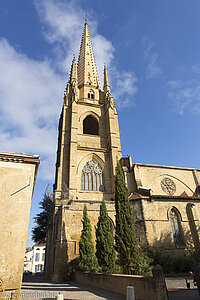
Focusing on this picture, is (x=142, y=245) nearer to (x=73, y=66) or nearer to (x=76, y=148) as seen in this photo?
(x=76, y=148)

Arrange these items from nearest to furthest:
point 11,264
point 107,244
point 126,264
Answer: point 11,264, point 126,264, point 107,244

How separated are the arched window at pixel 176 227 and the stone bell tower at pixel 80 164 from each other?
19.0ft

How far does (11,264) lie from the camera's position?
7680mm

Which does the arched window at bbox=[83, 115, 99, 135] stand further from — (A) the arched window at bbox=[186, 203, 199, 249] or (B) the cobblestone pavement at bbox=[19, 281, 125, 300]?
(B) the cobblestone pavement at bbox=[19, 281, 125, 300]

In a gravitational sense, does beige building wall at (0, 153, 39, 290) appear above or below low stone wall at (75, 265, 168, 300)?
above

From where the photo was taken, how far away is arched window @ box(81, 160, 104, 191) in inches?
885

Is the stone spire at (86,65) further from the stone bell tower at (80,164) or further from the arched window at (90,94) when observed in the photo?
the arched window at (90,94)

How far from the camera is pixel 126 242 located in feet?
35.1

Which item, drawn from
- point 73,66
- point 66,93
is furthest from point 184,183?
point 73,66

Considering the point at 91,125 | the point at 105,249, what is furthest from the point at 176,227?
the point at 91,125

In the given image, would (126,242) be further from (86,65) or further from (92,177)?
(86,65)

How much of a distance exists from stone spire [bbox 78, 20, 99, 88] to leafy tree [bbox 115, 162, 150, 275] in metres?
25.5

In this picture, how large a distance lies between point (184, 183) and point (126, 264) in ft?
59.6

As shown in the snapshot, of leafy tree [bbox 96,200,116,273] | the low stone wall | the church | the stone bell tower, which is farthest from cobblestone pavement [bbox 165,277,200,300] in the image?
the stone bell tower
